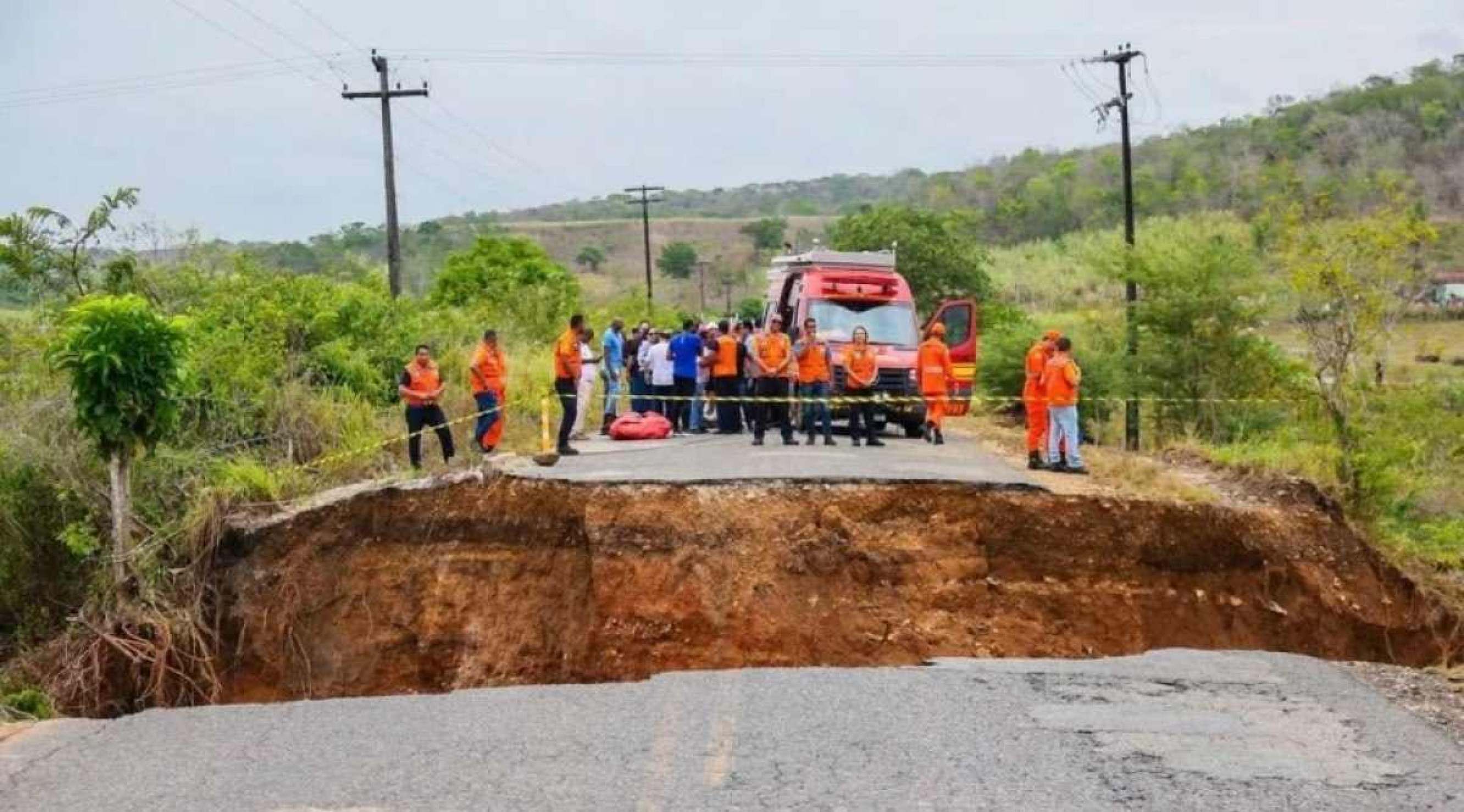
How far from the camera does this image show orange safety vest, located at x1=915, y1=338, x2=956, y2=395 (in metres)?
23.0

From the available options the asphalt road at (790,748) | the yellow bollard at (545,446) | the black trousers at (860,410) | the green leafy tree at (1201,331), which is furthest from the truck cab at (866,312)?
the asphalt road at (790,748)

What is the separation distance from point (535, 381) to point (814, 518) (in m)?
13.9

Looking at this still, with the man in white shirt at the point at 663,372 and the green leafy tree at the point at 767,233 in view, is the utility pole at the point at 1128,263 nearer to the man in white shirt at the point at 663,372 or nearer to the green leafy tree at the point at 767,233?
the man in white shirt at the point at 663,372

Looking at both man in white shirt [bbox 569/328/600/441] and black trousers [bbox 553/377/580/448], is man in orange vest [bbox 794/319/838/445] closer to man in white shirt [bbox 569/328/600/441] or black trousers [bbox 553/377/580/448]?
man in white shirt [bbox 569/328/600/441]

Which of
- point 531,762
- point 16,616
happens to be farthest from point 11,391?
point 531,762

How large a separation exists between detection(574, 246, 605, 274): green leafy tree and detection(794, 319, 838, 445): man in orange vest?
344 ft

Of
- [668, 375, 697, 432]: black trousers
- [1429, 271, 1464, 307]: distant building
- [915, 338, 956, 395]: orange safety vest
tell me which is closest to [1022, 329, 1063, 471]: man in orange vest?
[915, 338, 956, 395]: orange safety vest

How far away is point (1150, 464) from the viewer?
64.3 feet

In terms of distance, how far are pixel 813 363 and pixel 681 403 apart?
13.0 feet

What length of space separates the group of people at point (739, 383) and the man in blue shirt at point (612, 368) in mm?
25

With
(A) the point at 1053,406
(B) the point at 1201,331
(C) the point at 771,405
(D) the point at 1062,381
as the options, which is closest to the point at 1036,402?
(A) the point at 1053,406

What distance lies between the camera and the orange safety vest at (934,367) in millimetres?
22953

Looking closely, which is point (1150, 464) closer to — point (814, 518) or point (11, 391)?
point (814, 518)

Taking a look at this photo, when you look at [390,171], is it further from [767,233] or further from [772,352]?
[767,233]
